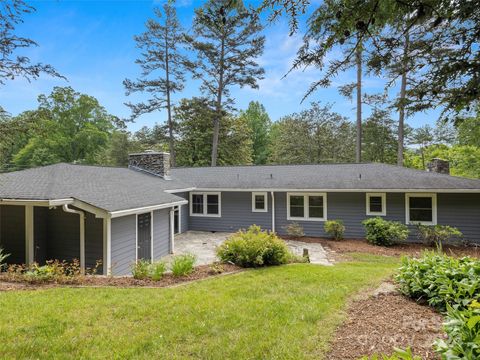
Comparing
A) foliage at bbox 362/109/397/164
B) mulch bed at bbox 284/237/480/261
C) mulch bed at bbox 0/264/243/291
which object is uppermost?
foliage at bbox 362/109/397/164

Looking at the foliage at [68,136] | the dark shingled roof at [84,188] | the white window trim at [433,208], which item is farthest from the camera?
the foliage at [68,136]

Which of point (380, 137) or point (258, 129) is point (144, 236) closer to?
point (380, 137)

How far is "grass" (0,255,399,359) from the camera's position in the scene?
124 inches

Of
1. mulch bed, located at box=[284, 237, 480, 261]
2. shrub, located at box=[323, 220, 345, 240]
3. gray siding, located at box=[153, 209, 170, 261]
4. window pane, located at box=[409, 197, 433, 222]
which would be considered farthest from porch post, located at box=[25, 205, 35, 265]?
window pane, located at box=[409, 197, 433, 222]

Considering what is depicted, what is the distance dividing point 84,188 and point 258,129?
33.2 metres

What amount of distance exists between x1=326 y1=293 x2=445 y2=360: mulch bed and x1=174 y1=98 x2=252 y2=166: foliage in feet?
74.4

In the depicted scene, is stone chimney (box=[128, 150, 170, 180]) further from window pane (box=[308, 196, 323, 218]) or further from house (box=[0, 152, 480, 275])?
window pane (box=[308, 196, 323, 218])

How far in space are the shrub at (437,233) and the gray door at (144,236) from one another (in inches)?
405

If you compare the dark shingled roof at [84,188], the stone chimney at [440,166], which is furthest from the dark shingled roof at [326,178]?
the dark shingled roof at [84,188]

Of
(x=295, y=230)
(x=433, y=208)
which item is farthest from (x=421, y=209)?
(x=295, y=230)

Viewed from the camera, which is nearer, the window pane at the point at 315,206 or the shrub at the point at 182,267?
the shrub at the point at 182,267

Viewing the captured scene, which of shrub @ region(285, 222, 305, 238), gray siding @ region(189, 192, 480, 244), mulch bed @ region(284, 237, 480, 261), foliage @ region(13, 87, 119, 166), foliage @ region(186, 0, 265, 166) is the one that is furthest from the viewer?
foliage @ region(13, 87, 119, 166)

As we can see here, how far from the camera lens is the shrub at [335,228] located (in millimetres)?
12002

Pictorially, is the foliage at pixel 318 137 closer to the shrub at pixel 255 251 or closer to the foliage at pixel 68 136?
the foliage at pixel 68 136
